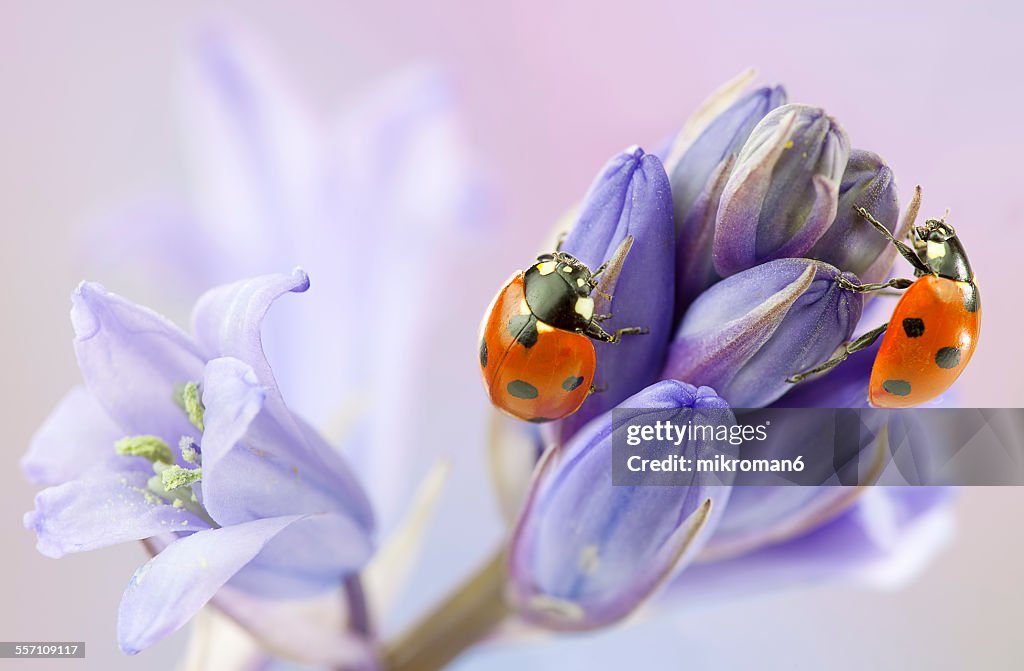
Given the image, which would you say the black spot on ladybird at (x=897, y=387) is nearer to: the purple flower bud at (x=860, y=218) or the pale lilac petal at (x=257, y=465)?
the purple flower bud at (x=860, y=218)

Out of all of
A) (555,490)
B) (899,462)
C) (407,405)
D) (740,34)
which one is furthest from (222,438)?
(740,34)

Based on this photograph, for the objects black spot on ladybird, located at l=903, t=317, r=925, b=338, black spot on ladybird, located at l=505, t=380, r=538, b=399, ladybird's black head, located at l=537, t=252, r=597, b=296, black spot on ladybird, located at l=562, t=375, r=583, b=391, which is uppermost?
ladybird's black head, located at l=537, t=252, r=597, b=296

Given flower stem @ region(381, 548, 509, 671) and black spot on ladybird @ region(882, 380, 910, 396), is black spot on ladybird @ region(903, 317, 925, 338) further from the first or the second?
flower stem @ region(381, 548, 509, 671)

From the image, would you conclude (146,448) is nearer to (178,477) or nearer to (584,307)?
(178,477)

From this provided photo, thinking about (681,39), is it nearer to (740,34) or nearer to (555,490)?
(740,34)

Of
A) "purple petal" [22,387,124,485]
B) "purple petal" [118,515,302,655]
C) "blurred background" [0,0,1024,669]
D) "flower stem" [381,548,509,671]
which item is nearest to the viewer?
"purple petal" [118,515,302,655]

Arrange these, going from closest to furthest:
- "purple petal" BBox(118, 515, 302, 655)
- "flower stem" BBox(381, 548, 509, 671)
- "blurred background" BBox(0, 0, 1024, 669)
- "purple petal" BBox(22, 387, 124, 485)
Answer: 1. "purple petal" BBox(118, 515, 302, 655)
2. "purple petal" BBox(22, 387, 124, 485)
3. "flower stem" BBox(381, 548, 509, 671)
4. "blurred background" BBox(0, 0, 1024, 669)

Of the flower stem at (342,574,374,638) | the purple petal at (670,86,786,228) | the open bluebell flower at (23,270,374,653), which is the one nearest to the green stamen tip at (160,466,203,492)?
the open bluebell flower at (23,270,374,653)
